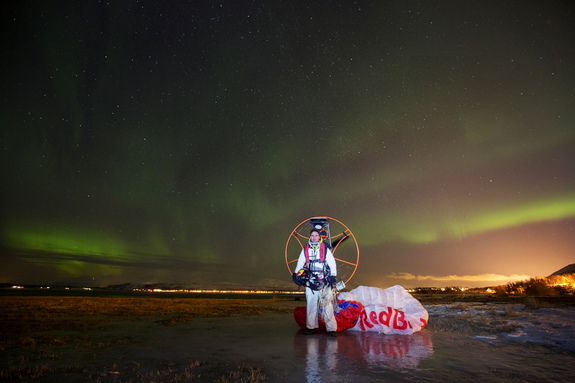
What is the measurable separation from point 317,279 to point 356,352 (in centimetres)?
343

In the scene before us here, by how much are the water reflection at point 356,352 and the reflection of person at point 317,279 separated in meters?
0.51

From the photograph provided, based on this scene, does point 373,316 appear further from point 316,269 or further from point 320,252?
point 320,252

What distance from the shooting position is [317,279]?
10406 millimetres

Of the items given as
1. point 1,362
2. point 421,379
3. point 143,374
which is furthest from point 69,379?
point 421,379

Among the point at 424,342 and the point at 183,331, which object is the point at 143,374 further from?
the point at 424,342

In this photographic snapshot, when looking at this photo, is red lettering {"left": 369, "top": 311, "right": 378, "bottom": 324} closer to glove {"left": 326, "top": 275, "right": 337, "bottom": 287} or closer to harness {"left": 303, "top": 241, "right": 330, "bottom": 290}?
glove {"left": 326, "top": 275, "right": 337, "bottom": 287}

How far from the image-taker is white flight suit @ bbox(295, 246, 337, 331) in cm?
1004

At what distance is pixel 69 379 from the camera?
5.06 meters

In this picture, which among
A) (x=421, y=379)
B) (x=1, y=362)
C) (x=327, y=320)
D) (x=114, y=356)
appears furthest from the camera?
(x=327, y=320)

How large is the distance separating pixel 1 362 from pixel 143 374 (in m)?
3.10

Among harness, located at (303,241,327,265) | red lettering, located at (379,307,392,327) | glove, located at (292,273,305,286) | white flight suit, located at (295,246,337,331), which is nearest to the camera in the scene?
white flight suit, located at (295,246,337,331)

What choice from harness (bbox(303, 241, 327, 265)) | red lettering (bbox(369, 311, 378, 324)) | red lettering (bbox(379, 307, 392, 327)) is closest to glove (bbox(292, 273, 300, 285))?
harness (bbox(303, 241, 327, 265))

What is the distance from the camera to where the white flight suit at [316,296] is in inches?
395

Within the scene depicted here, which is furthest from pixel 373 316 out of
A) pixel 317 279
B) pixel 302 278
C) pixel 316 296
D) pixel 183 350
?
pixel 183 350
